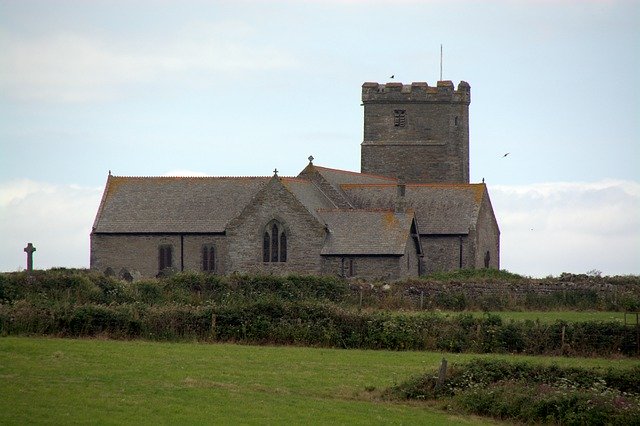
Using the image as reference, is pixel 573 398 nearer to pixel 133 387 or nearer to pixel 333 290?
pixel 133 387

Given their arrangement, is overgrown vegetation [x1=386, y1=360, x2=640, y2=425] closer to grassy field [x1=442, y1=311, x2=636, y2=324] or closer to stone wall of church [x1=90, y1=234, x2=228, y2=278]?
grassy field [x1=442, y1=311, x2=636, y2=324]

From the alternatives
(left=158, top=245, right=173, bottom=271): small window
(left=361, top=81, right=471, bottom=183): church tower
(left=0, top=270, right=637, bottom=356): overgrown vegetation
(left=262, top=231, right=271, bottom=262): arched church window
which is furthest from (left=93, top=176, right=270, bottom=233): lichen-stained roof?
(left=0, top=270, right=637, bottom=356): overgrown vegetation

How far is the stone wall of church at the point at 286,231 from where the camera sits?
6650 cm

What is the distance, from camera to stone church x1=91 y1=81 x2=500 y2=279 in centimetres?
6638

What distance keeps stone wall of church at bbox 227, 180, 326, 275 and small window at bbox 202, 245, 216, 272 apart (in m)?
2.48

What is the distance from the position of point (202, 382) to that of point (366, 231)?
35.3 metres

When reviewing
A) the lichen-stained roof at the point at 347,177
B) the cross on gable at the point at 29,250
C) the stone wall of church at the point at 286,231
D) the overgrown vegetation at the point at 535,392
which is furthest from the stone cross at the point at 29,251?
the overgrown vegetation at the point at 535,392

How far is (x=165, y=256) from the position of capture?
7088cm

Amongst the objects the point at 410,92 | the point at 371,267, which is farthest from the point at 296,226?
the point at 410,92

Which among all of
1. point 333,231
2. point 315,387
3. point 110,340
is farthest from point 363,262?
point 315,387

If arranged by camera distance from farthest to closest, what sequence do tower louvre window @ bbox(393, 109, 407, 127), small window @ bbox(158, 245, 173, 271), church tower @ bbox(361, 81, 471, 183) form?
tower louvre window @ bbox(393, 109, 407, 127) → church tower @ bbox(361, 81, 471, 183) → small window @ bbox(158, 245, 173, 271)

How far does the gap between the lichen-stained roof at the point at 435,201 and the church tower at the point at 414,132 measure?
873 centimetres

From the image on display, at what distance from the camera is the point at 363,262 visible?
65.2m

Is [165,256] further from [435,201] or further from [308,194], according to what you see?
[435,201]
